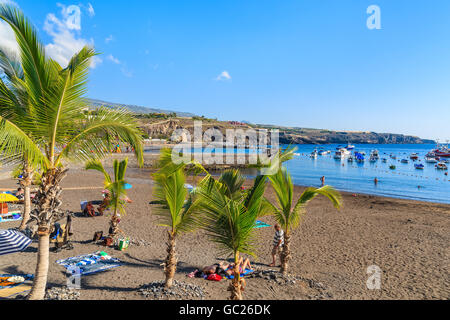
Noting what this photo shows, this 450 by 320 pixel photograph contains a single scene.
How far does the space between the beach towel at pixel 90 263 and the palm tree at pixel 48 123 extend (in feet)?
6.97

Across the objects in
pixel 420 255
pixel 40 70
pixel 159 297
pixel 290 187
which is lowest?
pixel 420 255

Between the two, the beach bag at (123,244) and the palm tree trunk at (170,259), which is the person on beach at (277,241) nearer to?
the palm tree trunk at (170,259)

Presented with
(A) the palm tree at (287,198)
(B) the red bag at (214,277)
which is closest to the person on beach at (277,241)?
(A) the palm tree at (287,198)

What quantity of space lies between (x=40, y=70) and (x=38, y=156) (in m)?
1.46

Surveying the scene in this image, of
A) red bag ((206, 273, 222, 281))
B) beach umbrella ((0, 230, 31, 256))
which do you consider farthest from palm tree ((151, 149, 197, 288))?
beach umbrella ((0, 230, 31, 256))

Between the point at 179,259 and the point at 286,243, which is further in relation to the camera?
the point at 179,259

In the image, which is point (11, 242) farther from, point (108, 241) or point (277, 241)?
point (277, 241)

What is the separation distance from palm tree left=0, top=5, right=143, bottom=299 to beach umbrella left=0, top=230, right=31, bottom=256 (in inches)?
117

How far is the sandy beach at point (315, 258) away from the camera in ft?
22.4

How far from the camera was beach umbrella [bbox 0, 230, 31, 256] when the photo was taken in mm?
7066

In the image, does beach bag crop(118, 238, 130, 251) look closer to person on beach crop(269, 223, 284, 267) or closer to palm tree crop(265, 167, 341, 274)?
person on beach crop(269, 223, 284, 267)
